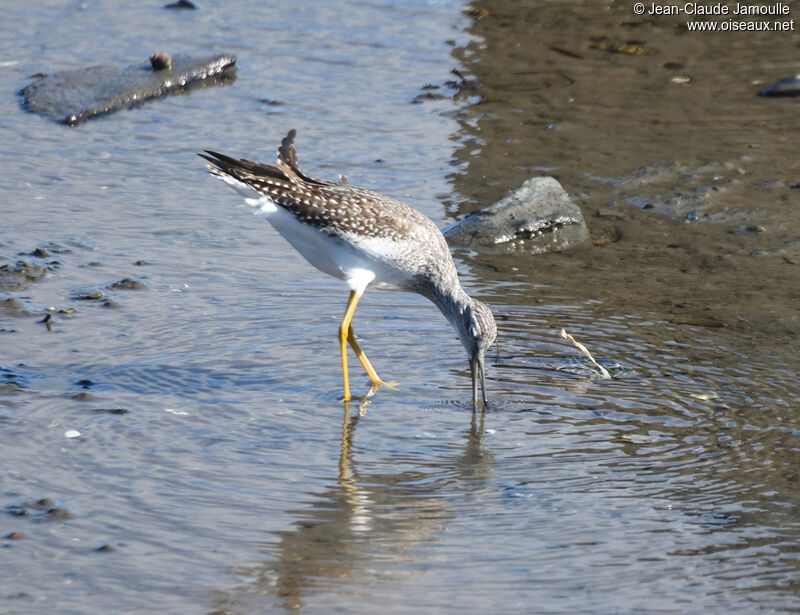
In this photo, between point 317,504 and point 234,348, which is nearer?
point 317,504

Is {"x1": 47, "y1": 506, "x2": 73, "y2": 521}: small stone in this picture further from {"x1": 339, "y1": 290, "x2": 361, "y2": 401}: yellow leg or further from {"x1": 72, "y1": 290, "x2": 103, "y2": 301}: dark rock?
{"x1": 72, "y1": 290, "x2": 103, "y2": 301}: dark rock

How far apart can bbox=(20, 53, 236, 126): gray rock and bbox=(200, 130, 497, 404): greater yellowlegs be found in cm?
460

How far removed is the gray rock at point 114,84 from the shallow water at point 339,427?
632 mm

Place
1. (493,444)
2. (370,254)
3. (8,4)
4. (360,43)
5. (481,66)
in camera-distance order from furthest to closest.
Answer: (8,4) < (360,43) < (481,66) < (370,254) < (493,444)

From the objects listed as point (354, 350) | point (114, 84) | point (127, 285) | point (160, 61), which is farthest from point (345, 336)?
point (160, 61)

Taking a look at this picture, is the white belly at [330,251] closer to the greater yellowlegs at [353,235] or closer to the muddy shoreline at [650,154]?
the greater yellowlegs at [353,235]

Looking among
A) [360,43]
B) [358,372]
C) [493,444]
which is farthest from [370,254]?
[360,43]

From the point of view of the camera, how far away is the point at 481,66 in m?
11.9

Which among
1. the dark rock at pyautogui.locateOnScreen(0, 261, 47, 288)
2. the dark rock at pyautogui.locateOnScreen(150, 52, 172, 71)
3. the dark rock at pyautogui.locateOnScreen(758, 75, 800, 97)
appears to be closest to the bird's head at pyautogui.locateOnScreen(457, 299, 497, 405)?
the dark rock at pyautogui.locateOnScreen(0, 261, 47, 288)

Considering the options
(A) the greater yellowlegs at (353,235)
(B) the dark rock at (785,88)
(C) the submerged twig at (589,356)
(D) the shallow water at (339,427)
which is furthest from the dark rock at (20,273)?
(B) the dark rock at (785,88)

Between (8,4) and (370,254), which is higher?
(8,4)

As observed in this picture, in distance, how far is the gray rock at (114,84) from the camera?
35.7 feet

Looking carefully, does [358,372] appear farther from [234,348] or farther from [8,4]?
[8,4]

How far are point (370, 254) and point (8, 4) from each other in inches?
360
